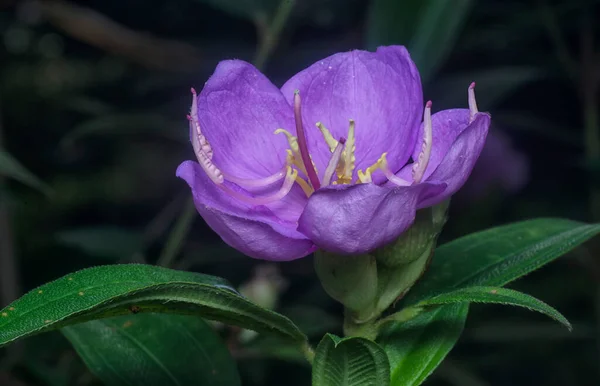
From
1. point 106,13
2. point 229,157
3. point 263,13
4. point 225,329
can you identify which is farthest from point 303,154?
point 106,13

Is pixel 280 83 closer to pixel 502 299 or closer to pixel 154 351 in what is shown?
pixel 154 351

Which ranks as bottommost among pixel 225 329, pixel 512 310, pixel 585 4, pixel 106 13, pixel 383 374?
pixel 512 310

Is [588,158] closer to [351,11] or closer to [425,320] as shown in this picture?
[351,11]

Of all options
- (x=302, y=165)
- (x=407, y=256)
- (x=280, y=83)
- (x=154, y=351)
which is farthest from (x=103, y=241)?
(x=407, y=256)

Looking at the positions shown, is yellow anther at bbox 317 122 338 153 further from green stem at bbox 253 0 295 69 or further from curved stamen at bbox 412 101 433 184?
green stem at bbox 253 0 295 69

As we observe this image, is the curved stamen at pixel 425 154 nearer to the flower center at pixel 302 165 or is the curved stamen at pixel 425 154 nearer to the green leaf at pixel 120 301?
the flower center at pixel 302 165

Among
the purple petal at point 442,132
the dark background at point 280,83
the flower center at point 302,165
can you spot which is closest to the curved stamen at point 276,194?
the flower center at point 302,165
